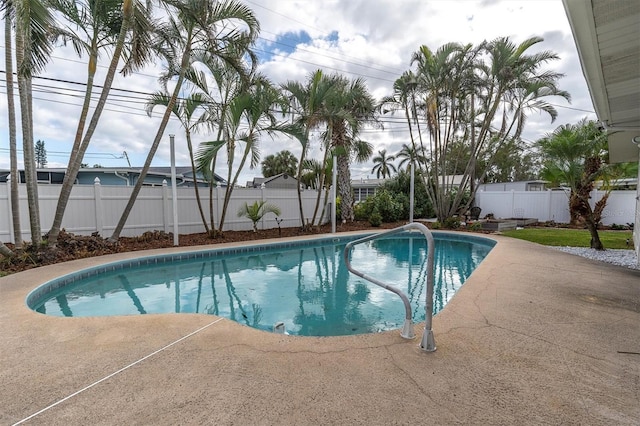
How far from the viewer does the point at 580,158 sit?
8.51m

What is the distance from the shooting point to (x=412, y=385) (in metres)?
2.39

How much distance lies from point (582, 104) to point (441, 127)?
382 inches

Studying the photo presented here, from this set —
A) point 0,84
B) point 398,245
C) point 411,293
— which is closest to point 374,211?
point 398,245

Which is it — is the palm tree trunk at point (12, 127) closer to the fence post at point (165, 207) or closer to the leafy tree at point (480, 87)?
the fence post at point (165, 207)

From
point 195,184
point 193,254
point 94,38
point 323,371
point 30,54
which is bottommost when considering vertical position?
point 193,254

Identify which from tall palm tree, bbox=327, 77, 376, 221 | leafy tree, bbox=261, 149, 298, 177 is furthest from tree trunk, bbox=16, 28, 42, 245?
leafy tree, bbox=261, 149, 298, 177

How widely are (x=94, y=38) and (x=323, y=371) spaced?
8.71 m

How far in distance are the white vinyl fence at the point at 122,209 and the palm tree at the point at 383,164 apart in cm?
3249

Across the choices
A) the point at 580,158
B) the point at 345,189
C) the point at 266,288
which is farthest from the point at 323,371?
the point at 345,189

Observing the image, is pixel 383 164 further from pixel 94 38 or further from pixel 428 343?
pixel 428 343

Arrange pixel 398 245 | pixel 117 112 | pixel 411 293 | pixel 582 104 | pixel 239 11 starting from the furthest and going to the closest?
1. pixel 582 104
2. pixel 117 112
3. pixel 398 245
4. pixel 239 11
5. pixel 411 293

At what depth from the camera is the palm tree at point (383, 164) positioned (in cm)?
4338

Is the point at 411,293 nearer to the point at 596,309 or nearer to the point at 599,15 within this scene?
the point at 596,309

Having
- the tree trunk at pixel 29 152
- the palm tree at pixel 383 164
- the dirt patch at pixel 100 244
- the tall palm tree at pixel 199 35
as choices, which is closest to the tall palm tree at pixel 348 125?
the dirt patch at pixel 100 244
